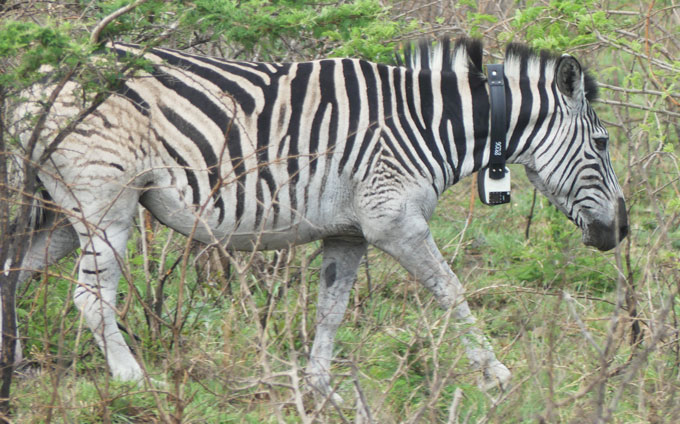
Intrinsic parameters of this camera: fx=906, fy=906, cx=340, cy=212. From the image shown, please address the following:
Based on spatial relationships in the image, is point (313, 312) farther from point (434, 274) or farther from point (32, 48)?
point (32, 48)

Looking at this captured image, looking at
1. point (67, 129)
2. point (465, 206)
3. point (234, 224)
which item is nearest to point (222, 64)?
point (234, 224)

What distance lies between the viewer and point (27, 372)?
5.18 metres

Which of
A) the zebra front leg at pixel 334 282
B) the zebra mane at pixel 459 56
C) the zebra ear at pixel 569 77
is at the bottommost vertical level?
the zebra front leg at pixel 334 282

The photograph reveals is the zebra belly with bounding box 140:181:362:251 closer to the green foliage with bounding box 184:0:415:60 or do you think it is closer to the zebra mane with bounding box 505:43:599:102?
the green foliage with bounding box 184:0:415:60

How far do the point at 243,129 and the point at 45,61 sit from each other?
1242 millimetres

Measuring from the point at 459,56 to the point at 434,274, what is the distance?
Result: 1334 millimetres

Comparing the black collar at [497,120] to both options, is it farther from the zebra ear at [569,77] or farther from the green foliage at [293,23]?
the green foliage at [293,23]

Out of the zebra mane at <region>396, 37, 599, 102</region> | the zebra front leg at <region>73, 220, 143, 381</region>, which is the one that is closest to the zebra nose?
the zebra mane at <region>396, 37, 599, 102</region>

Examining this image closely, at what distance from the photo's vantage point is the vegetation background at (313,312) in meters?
4.14

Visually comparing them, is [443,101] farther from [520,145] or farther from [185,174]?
[185,174]

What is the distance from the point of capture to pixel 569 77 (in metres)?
5.53

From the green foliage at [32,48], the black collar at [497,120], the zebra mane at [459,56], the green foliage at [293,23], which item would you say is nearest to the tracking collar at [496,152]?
the black collar at [497,120]

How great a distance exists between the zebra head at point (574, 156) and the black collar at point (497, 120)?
0.65ft

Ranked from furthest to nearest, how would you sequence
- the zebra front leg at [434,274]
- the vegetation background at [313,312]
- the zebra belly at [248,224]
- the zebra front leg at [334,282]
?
the zebra front leg at [334,282]
the zebra front leg at [434,274]
the zebra belly at [248,224]
the vegetation background at [313,312]
